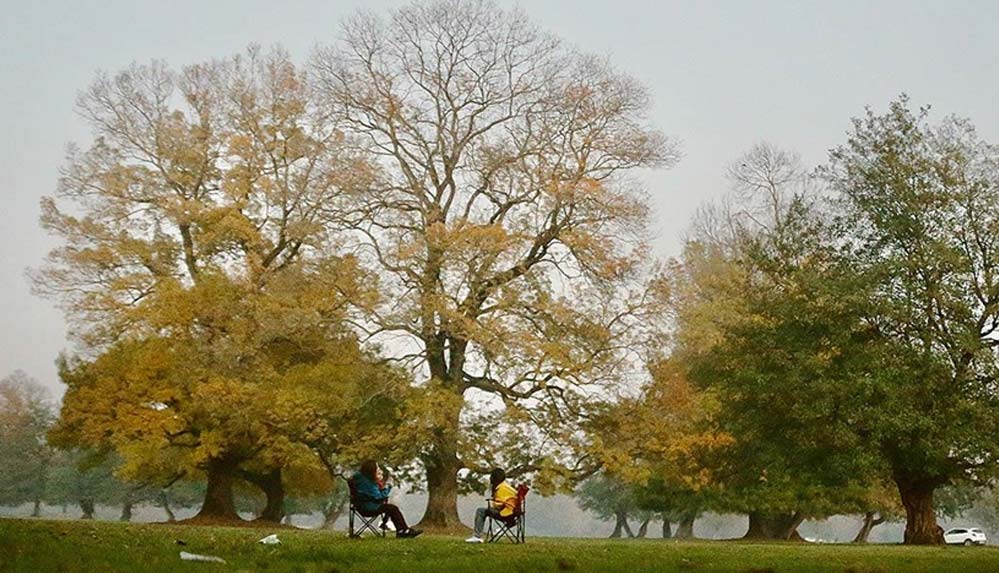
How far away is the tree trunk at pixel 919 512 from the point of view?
1076 inches

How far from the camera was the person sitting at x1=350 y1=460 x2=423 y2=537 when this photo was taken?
1694 cm

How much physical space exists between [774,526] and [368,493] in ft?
107

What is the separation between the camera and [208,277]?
3700 centimetres

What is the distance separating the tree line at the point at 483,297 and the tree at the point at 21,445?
4357cm

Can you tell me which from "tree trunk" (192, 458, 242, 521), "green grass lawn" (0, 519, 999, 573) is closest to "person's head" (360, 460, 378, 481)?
"green grass lawn" (0, 519, 999, 573)

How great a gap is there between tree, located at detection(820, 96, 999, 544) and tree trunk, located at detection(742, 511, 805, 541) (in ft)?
54.2

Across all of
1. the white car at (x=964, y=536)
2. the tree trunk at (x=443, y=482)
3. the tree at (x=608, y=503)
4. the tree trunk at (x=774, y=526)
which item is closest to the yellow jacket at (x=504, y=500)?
the tree trunk at (x=443, y=482)

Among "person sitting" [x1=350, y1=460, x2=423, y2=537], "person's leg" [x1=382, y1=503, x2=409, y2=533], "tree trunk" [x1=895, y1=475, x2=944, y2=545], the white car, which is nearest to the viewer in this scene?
"person's leg" [x1=382, y1=503, x2=409, y2=533]

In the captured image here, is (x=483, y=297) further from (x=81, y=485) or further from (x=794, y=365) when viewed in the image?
(x=81, y=485)

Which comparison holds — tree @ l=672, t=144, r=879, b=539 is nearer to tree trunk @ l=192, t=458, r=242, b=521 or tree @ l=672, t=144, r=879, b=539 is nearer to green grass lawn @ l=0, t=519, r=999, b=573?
green grass lawn @ l=0, t=519, r=999, b=573

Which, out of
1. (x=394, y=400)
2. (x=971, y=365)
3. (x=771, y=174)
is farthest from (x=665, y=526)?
(x=971, y=365)

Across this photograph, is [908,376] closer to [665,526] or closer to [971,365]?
[971,365]

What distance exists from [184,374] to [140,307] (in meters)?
3.05

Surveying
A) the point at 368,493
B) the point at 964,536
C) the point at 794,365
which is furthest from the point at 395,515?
the point at 964,536
